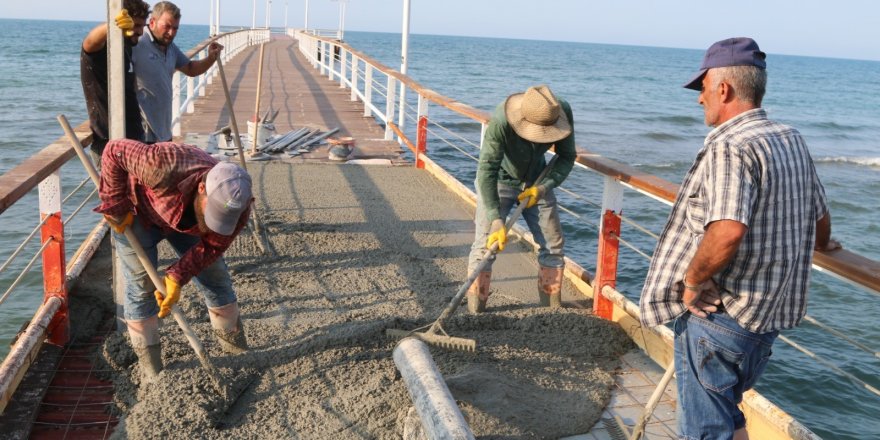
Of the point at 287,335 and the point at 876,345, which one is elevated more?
the point at 287,335

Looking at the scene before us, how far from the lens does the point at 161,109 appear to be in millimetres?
4281

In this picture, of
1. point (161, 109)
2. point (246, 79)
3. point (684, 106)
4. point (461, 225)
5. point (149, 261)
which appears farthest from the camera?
point (684, 106)

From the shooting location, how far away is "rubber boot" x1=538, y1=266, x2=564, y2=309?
4.15m

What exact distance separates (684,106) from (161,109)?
36092 mm

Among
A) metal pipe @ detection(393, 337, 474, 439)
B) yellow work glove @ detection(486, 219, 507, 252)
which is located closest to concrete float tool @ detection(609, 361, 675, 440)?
metal pipe @ detection(393, 337, 474, 439)

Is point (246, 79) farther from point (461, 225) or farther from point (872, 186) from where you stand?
point (872, 186)

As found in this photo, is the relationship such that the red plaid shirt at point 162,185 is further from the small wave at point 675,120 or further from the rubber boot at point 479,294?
the small wave at point 675,120

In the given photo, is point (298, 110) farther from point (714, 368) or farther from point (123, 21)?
point (714, 368)

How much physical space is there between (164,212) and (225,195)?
16.3 inches

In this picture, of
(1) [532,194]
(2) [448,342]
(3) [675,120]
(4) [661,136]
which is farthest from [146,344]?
(3) [675,120]

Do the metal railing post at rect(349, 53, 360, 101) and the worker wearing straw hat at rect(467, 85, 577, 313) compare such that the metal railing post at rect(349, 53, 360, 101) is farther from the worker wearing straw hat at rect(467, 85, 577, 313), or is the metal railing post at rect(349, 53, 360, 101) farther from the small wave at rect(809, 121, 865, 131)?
the small wave at rect(809, 121, 865, 131)

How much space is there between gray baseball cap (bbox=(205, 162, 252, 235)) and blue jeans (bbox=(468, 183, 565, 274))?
5.29ft

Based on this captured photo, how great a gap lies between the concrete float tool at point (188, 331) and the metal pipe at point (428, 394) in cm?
68

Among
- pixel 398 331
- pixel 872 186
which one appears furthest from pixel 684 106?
pixel 398 331
